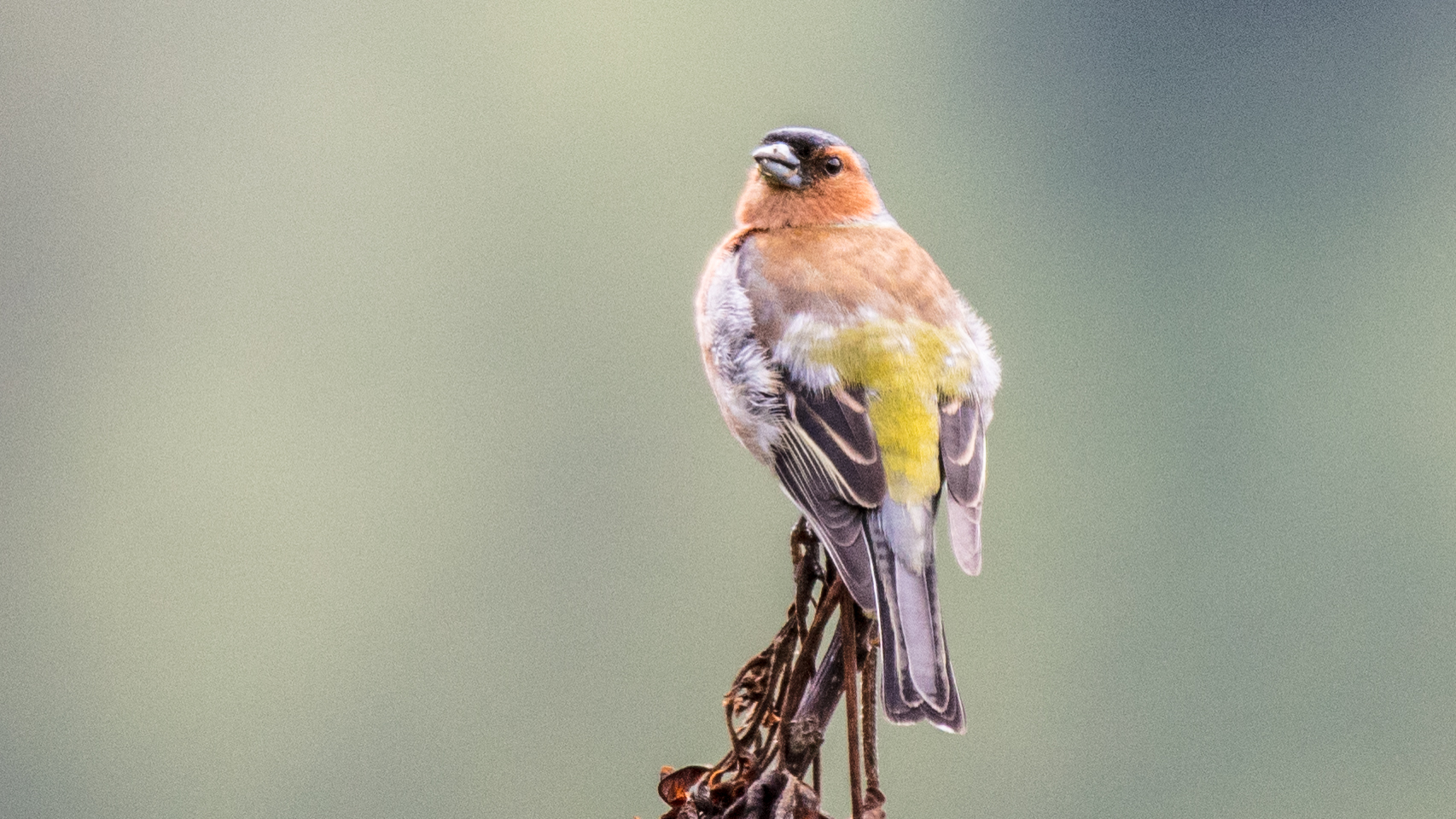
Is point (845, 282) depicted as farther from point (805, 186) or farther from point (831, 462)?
point (805, 186)

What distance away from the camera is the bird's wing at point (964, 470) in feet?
8.48

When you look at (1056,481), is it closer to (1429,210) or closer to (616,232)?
(616,232)

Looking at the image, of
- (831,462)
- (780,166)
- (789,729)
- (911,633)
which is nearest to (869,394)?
(831,462)

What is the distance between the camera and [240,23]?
13.6 m

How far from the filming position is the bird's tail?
2.26 m

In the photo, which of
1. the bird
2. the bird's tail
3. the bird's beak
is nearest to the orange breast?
the bird

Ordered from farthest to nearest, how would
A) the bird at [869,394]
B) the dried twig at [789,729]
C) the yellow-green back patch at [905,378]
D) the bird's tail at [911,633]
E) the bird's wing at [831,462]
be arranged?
the yellow-green back patch at [905,378]
the bird's wing at [831,462]
the bird at [869,394]
the bird's tail at [911,633]
the dried twig at [789,729]

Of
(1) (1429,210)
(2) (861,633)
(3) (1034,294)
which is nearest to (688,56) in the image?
(3) (1034,294)

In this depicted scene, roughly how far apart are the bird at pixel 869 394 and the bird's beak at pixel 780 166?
0.12 meters

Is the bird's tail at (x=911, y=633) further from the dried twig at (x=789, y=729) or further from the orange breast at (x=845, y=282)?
the orange breast at (x=845, y=282)

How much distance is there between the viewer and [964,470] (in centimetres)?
269

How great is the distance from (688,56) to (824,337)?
10.3m

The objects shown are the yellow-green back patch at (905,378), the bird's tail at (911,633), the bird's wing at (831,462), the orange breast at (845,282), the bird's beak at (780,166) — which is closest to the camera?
the bird's tail at (911,633)

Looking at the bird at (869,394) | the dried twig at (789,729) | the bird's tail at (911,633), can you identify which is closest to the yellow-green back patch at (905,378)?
the bird at (869,394)
